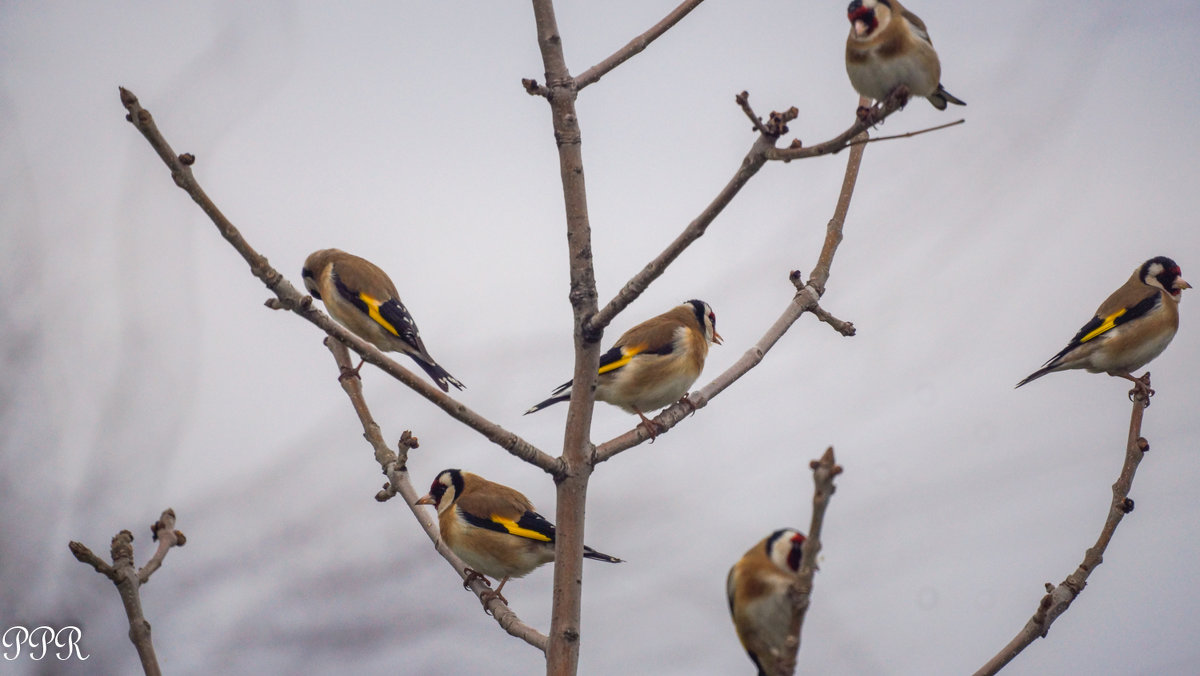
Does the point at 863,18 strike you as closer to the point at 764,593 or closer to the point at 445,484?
the point at 764,593

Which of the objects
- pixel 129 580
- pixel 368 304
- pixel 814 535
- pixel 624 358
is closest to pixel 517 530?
pixel 624 358

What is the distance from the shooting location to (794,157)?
272 centimetres

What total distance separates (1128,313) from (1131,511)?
3.65m

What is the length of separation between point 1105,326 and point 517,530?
3.71 metres

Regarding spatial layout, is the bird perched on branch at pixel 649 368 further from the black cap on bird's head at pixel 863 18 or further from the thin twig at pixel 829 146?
the thin twig at pixel 829 146

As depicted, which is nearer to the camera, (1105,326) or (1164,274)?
(1105,326)

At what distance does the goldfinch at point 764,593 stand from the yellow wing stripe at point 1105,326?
3931 millimetres

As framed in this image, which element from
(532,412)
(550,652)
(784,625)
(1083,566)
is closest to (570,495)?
(550,652)

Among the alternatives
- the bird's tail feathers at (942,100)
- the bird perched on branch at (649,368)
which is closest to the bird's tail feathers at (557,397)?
the bird perched on branch at (649,368)

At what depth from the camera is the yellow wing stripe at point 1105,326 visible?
21.5 ft

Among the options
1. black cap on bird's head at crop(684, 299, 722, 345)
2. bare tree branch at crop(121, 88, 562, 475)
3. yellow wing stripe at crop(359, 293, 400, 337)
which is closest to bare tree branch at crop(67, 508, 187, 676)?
bare tree branch at crop(121, 88, 562, 475)

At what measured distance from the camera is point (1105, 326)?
6559 mm

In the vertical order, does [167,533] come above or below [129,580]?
above

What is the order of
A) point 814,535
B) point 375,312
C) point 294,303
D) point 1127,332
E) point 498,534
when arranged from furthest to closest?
point 375,312 → point 1127,332 → point 498,534 → point 294,303 → point 814,535
